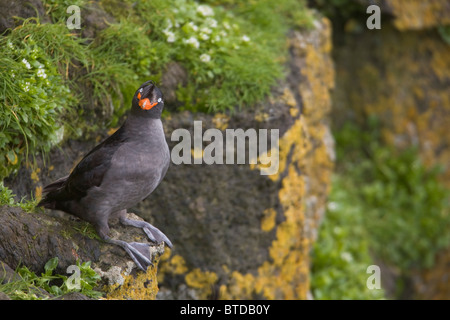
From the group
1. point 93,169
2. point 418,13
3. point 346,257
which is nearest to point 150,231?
point 93,169

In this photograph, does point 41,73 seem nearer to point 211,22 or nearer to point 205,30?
point 205,30

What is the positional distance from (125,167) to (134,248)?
1.90 feet

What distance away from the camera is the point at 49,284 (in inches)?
126

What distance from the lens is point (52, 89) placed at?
→ 3.97 meters

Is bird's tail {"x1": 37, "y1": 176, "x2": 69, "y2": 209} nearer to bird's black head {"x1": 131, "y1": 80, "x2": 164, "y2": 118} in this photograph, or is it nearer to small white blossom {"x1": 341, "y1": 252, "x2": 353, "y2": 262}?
bird's black head {"x1": 131, "y1": 80, "x2": 164, "y2": 118}

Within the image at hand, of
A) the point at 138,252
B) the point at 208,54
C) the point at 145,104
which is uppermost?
the point at 208,54

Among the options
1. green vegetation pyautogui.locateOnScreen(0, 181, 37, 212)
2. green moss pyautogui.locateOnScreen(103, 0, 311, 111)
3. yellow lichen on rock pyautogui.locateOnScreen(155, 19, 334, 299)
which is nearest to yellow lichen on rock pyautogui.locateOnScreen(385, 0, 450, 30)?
yellow lichen on rock pyautogui.locateOnScreen(155, 19, 334, 299)

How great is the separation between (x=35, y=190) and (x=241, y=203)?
1709 mm

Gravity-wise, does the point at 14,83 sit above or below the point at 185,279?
above

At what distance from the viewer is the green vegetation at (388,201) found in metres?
7.82

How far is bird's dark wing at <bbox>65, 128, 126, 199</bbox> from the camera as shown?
10.9 feet

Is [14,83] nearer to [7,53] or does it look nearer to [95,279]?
[7,53]
